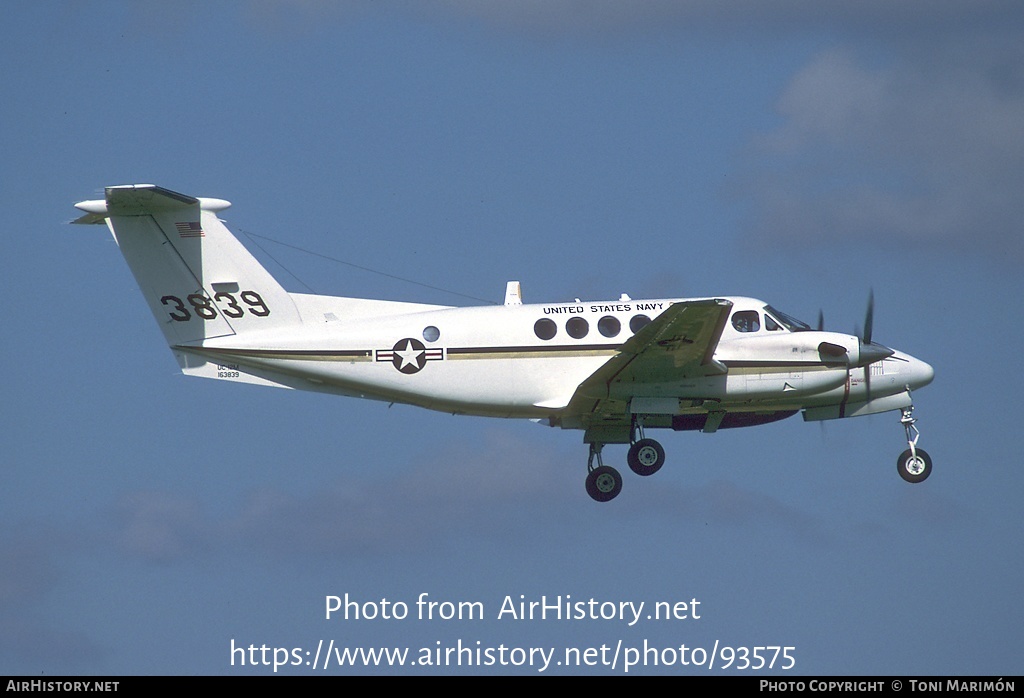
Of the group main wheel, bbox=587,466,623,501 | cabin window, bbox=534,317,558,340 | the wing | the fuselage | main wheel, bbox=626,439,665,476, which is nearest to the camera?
the wing

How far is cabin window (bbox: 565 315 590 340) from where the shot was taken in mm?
28672

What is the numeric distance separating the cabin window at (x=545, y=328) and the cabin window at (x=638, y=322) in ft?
4.81

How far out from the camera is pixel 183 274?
1106 inches

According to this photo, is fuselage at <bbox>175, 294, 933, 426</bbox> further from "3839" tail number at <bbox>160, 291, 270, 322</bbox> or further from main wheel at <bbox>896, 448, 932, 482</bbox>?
main wheel at <bbox>896, 448, 932, 482</bbox>

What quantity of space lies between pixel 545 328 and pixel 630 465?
3.32 meters

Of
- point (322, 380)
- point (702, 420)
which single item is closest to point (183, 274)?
point (322, 380)

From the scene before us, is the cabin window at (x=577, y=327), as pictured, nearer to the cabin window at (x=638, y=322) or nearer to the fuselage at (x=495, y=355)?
the fuselage at (x=495, y=355)

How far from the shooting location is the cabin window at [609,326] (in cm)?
2881

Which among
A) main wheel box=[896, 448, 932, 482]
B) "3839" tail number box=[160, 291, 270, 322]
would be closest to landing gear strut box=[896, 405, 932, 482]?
main wheel box=[896, 448, 932, 482]

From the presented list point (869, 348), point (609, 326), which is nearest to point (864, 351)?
point (869, 348)

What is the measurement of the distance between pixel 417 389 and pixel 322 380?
5.83ft

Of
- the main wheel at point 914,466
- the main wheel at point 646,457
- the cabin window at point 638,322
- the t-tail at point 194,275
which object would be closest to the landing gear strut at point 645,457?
the main wheel at point 646,457

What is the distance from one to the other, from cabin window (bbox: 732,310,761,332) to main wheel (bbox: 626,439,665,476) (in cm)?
278
